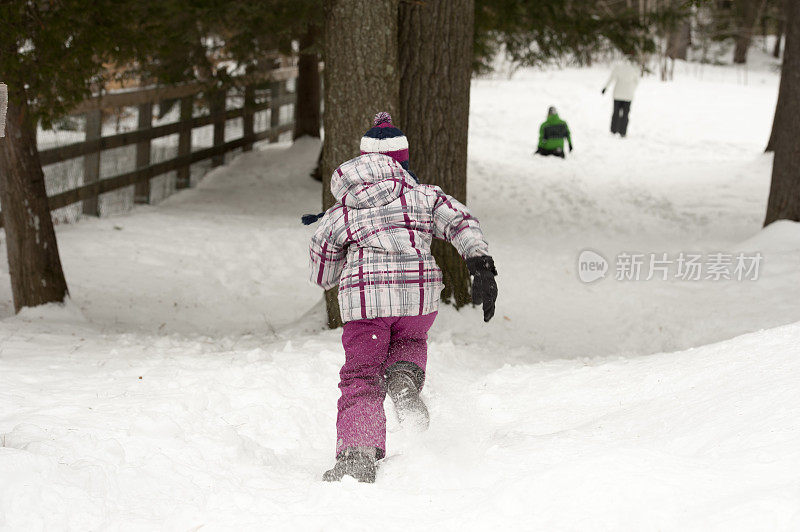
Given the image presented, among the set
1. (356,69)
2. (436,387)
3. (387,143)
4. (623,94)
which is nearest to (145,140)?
(356,69)

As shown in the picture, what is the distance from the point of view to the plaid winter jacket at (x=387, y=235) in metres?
3.62

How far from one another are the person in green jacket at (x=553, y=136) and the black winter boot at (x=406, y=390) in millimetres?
11922

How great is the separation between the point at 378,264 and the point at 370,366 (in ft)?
1.55

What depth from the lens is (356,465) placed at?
3.45m

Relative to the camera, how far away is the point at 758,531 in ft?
7.79

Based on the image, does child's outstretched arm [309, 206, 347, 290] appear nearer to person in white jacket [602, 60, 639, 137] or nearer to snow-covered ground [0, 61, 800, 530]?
snow-covered ground [0, 61, 800, 530]

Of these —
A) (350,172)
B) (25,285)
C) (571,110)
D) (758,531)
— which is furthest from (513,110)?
(758,531)

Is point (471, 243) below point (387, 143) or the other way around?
below

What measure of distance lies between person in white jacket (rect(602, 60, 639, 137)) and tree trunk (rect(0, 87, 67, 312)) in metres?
12.7

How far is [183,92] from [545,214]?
5.64m

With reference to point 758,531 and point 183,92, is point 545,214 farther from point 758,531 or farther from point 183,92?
point 758,531

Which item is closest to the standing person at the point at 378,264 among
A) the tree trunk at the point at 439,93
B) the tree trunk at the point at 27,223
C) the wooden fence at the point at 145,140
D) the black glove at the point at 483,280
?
the black glove at the point at 483,280

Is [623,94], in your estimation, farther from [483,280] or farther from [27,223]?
[483,280]

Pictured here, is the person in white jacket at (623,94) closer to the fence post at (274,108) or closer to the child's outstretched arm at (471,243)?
the fence post at (274,108)
